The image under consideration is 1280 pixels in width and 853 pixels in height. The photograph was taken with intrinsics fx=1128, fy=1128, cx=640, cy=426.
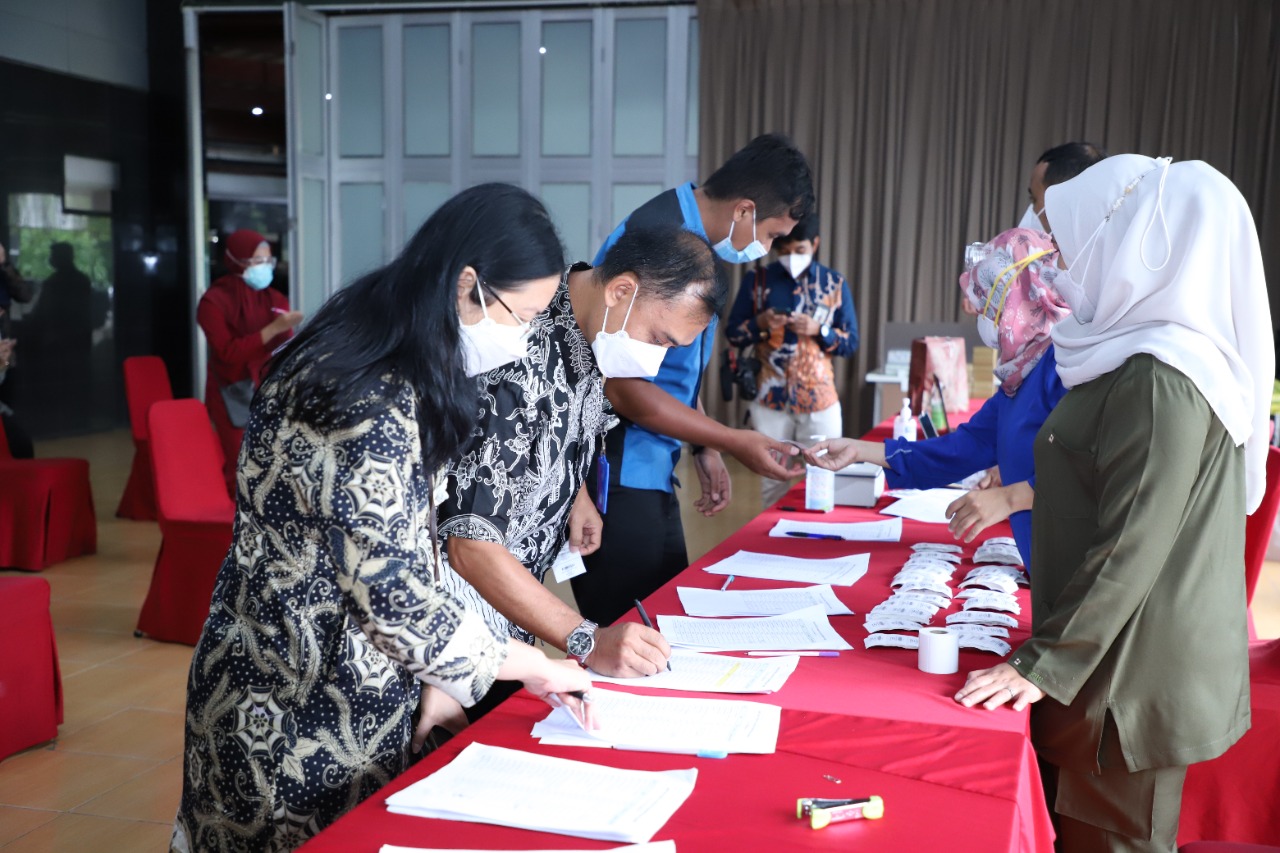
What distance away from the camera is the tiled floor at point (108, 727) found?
8.77 ft

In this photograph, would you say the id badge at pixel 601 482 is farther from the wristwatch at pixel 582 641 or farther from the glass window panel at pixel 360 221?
the glass window panel at pixel 360 221

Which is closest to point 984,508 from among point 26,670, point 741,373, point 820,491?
point 820,491

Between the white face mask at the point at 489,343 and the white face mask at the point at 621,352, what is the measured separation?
0.32 metres

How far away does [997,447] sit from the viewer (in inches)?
99.4

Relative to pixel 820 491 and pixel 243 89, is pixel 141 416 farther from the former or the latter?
pixel 820 491

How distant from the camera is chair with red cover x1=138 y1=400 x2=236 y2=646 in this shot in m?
3.94

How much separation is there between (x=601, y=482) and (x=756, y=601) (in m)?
0.40

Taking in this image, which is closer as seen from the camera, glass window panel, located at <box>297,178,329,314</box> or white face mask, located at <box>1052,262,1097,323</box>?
white face mask, located at <box>1052,262,1097,323</box>

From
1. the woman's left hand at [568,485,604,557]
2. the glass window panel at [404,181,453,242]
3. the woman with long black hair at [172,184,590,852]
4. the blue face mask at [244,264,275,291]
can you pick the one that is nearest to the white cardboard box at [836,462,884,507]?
the woman's left hand at [568,485,604,557]

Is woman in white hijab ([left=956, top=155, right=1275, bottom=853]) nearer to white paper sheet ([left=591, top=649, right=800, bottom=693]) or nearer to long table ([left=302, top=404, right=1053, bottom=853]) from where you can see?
long table ([left=302, top=404, right=1053, bottom=853])

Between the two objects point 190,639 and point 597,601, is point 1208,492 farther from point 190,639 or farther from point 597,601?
point 190,639

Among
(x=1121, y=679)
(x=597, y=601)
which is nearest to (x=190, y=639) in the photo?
(x=597, y=601)

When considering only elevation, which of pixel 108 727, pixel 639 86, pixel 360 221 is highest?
pixel 639 86

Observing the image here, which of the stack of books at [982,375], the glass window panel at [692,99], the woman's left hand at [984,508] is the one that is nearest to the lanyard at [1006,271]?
the woman's left hand at [984,508]
